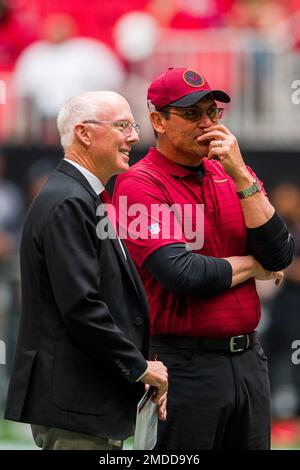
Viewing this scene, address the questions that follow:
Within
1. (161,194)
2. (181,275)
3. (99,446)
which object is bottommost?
(99,446)

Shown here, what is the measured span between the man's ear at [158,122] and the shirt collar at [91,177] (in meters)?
0.50

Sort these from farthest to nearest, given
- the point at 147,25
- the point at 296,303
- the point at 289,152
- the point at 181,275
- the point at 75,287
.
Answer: the point at 147,25
the point at 289,152
the point at 296,303
the point at 181,275
the point at 75,287

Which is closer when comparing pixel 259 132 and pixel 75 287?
pixel 75 287

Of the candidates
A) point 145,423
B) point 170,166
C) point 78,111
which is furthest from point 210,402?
point 78,111

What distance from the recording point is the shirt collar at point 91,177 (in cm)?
422

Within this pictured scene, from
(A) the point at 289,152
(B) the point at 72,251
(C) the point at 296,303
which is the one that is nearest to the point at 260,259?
(B) the point at 72,251

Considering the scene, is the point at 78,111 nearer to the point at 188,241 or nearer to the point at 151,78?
the point at 188,241

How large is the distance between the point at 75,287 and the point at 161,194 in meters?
0.77

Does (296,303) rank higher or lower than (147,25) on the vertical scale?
lower

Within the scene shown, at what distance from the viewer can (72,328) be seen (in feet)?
13.0

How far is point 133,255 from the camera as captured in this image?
4516mm

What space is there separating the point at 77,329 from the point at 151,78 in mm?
6515

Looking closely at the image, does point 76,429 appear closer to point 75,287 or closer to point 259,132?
point 75,287

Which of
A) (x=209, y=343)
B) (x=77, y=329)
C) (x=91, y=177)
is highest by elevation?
(x=91, y=177)
